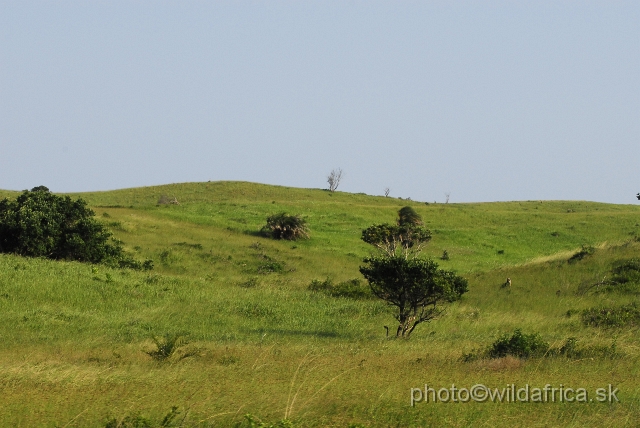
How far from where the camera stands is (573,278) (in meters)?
29.9

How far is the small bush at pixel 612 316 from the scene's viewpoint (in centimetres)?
2010

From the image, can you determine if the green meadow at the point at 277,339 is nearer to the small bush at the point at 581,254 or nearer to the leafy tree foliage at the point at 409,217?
the small bush at the point at 581,254

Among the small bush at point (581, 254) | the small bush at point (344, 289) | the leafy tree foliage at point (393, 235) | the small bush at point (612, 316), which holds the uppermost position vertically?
the leafy tree foliage at point (393, 235)

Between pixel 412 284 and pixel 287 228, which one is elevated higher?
pixel 287 228

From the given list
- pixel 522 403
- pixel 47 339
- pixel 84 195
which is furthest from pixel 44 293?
pixel 84 195

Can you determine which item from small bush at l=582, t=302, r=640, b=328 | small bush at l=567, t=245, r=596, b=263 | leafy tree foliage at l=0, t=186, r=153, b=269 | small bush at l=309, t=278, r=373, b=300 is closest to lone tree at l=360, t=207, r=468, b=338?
small bush at l=582, t=302, r=640, b=328

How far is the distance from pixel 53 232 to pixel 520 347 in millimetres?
28631

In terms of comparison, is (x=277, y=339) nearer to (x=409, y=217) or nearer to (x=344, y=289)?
(x=344, y=289)

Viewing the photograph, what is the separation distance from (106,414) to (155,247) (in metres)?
38.6

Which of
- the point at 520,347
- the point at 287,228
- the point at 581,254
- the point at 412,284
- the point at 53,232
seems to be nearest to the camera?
the point at 520,347

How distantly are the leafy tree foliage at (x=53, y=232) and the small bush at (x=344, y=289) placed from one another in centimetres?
1102

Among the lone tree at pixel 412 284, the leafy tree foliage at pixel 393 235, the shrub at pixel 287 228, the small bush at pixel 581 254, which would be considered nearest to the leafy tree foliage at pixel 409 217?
the shrub at pixel 287 228

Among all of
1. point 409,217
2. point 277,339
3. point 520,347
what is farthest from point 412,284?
point 409,217

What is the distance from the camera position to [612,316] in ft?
69.1
